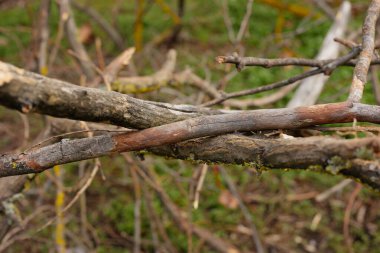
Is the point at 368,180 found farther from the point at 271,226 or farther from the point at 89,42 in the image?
the point at 89,42

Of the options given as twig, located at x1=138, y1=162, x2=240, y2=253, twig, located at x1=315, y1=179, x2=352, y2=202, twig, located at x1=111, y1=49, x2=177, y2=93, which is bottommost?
twig, located at x1=138, y1=162, x2=240, y2=253

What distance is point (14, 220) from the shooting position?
1.95m

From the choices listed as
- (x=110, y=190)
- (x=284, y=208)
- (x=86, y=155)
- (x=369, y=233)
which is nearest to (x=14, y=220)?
(x=86, y=155)

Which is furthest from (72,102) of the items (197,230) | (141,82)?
(197,230)

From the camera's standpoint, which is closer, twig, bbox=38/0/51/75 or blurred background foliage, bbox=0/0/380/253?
twig, bbox=38/0/51/75

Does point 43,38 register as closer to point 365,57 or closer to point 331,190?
point 365,57

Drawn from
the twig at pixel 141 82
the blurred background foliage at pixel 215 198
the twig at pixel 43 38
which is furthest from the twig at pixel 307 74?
the twig at pixel 43 38

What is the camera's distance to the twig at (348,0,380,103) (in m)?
1.30

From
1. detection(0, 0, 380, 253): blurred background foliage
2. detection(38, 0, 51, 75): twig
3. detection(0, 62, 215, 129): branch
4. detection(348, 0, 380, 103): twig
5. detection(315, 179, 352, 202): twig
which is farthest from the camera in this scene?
detection(315, 179, 352, 202): twig

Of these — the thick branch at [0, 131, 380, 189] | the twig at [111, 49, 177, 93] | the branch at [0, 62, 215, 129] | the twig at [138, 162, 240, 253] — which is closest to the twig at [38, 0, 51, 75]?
the twig at [111, 49, 177, 93]

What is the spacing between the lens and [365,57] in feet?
4.85

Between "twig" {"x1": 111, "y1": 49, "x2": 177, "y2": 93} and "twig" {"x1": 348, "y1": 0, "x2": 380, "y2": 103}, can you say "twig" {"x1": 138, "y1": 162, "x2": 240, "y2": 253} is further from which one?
"twig" {"x1": 348, "y1": 0, "x2": 380, "y2": 103}

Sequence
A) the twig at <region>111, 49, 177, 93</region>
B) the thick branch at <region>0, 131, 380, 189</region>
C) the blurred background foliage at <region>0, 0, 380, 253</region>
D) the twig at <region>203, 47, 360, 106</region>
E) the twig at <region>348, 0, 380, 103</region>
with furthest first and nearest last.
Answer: the blurred background foliage at <region>0, 0, 380, 253</region>, the twig at <region>111, 49, 177, 93</region>, the twig at <region>203, 47, 360, 106</region>, the twig at <region>348, 0, 380, 103</region>, the thick branch at <region>0, 131, 380, 189</region>

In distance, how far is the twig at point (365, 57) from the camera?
1303mm
